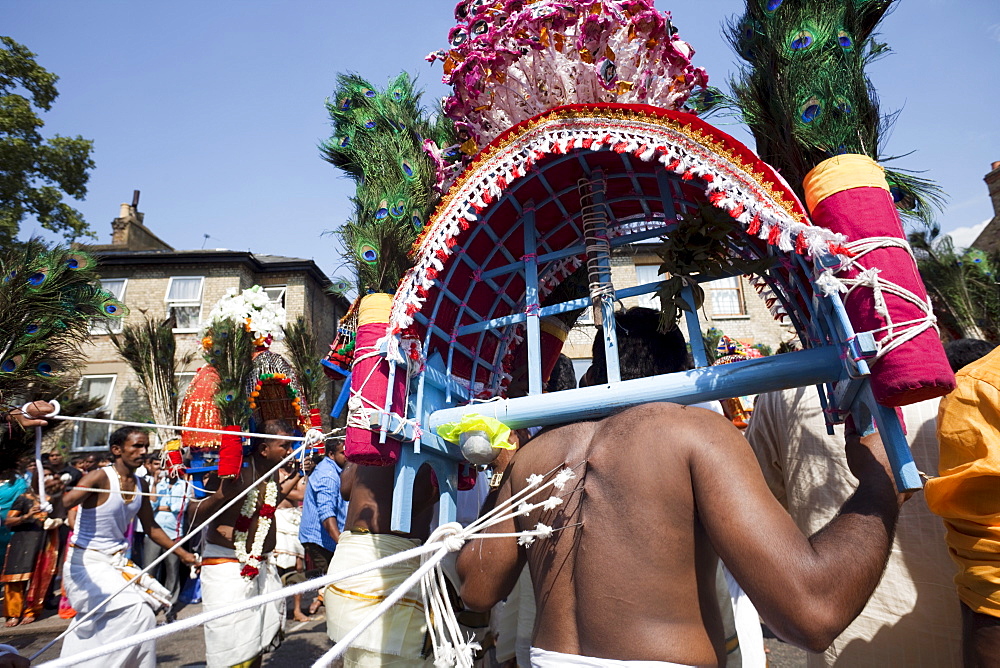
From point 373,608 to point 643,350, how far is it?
76.4 inches

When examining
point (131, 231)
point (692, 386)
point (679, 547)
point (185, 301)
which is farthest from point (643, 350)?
point (131, 231)

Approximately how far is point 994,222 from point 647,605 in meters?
15.4

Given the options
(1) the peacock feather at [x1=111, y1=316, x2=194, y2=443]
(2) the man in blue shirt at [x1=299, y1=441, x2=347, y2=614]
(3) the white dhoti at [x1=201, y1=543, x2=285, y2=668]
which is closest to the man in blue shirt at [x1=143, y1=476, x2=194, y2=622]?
(2) the man in blue shirt at [x1=299, y1=441, x2=347, y2=614]

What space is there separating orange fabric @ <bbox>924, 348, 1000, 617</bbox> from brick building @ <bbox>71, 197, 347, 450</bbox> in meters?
17.0

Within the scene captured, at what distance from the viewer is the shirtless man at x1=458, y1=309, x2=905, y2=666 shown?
5.02 ft

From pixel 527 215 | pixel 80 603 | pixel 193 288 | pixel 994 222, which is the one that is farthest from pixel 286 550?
pixel 994 222

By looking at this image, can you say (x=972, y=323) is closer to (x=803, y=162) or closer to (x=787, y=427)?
(x=787, y=427)

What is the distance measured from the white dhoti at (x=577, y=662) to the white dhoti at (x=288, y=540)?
24.2 feet

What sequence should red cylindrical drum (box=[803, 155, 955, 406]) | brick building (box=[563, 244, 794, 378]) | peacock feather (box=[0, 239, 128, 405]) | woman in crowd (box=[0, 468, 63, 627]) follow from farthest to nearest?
brick building (box=[563, 244, 794, 378]), woman in crowd (box=[0, 468, 63, 627]), peacock feather (box=[0, 239, 128, 405]), red cylindrical drum (box=[803, 155, 955, 406])

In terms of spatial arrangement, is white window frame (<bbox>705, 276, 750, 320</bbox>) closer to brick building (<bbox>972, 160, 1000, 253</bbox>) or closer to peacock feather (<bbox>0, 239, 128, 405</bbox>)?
brick building (<bbox>972, 160, 1000, 253</bbox>)

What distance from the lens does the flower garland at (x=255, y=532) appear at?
4.93m

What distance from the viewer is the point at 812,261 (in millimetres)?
1893

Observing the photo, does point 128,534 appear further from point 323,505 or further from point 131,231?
point 131,231

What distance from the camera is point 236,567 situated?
4875 millimetres
